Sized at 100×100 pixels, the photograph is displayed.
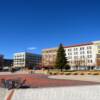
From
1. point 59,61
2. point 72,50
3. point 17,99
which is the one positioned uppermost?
point 72,50

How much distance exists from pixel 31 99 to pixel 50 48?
142m

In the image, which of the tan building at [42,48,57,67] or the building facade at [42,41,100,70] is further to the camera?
the tan building at [42,48,57,67]

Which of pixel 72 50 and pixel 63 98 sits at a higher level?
pixel 72 50

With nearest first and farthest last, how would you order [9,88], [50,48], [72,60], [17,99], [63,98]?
[63,98], [17,99], [9,88], [72,60], [50,48]

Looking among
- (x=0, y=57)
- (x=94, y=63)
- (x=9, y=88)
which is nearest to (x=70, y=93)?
(x=9, y=88)

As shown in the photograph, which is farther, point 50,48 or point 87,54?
point 50,48

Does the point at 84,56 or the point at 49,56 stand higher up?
the point at 49,56

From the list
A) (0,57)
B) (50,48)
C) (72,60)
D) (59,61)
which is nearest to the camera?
(59,61)

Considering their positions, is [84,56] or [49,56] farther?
[49,56]

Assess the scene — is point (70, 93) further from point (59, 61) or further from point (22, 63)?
point (22, 63)

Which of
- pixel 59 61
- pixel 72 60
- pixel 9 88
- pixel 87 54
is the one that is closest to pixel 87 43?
pixel 87 54

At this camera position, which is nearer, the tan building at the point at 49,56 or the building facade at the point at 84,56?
the building facade at the point at 84,56

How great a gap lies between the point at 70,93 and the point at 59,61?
65943 mm

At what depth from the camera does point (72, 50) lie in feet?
468
